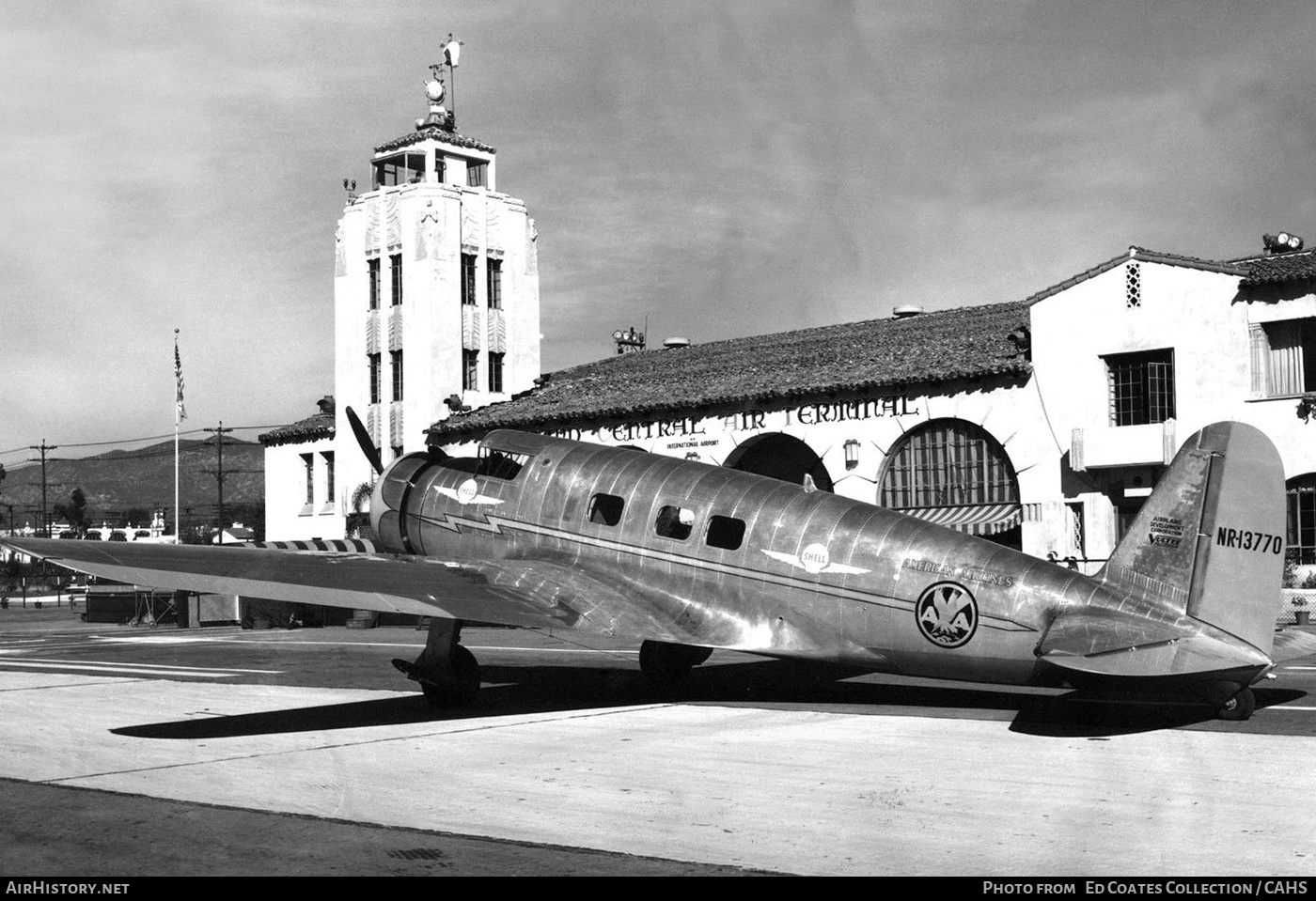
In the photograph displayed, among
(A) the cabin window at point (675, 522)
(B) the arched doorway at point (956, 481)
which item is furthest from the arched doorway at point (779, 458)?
(A) the cabin window at point (675, 522)

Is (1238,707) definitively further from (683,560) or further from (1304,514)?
(1304,514)

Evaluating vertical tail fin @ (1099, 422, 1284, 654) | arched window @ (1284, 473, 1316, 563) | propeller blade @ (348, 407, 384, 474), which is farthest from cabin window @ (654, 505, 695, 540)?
arched window @ (1284, 473, 1316, 563)

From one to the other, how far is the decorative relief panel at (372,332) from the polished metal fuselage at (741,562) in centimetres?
3740

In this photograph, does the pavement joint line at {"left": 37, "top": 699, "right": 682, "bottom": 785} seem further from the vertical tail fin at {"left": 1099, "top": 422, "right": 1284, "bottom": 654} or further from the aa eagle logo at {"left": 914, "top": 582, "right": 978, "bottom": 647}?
the vertical tail fin at {"left": 1099, "top": 422, "right": 1284, "bottom": 654}

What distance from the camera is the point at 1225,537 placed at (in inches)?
511

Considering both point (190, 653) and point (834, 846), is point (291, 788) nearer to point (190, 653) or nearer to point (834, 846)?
point (834, 846)

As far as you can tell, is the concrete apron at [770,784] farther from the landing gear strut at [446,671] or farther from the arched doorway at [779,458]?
the arched doorway at [779,458]

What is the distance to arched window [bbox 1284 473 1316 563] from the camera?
32719 mm

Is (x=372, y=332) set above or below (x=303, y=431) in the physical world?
above

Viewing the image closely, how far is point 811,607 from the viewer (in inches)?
602

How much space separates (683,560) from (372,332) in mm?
42059

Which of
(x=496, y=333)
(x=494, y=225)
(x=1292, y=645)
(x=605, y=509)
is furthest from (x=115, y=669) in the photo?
(x=494, y=225)

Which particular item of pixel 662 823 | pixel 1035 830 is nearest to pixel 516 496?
pixel 662 823

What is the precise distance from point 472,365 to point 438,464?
120ft
